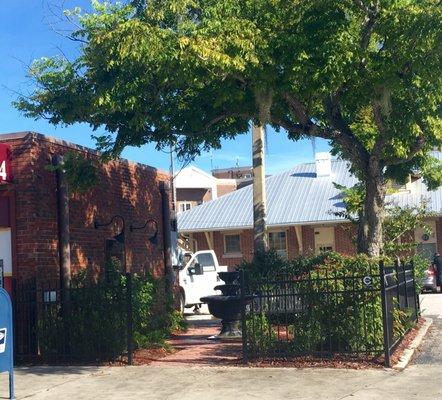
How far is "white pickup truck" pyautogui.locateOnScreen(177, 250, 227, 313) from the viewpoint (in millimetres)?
21344

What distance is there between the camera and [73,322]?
1148 cm

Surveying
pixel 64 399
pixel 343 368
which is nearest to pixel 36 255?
pixel 64 399

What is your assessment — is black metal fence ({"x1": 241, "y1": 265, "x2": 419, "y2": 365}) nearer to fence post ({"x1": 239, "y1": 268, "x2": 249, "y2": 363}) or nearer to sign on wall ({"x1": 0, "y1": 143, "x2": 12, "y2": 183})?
fence post ({"x1": 239, "y1": 268, "x2": 249, "y2": 363})

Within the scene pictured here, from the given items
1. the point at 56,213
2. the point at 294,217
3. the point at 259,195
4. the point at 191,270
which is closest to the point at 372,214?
the point at 56,213

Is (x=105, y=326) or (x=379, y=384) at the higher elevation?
(x=105, y=326)

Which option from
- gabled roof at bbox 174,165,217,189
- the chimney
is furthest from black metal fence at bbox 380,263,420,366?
gabled roof at bbox 174,165,217,189

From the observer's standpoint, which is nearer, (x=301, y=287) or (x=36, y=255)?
(x=301, y=287)

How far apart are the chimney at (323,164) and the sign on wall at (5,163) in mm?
26419

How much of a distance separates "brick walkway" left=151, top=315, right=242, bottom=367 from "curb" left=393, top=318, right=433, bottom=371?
2453mm

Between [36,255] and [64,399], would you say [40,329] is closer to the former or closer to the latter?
[36,255]

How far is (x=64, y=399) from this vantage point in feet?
Result: 28.8

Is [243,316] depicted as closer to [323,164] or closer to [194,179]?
[323,164]

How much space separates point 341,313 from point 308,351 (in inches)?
30.0

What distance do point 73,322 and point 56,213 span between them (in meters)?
2.21
